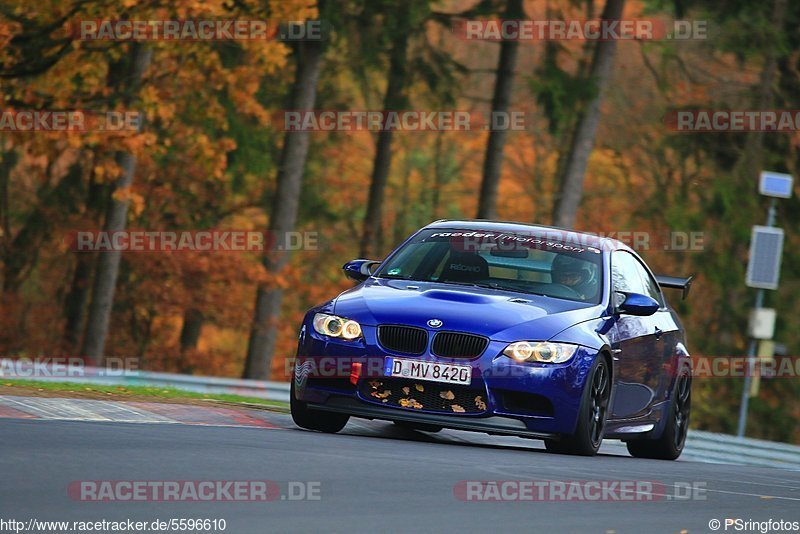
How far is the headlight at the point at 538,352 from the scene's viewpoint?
10.5 m

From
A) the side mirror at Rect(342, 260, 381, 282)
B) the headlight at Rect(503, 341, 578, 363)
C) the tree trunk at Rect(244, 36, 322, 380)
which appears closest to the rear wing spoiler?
the side mirror at Rect(342, 260, 381, 282)

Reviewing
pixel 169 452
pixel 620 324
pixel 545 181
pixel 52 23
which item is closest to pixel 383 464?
pixel 169 452

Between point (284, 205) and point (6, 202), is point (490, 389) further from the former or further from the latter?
point (6, 202)

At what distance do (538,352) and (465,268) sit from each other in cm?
161

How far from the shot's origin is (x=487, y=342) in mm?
10469

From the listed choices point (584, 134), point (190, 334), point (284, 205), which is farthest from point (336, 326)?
point (190, 334)

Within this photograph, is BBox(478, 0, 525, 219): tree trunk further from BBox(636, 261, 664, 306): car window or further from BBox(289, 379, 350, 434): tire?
BBox(289, 379, 350, 434): tire

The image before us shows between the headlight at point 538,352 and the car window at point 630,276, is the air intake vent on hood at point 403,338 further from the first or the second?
the car window at point 630,276

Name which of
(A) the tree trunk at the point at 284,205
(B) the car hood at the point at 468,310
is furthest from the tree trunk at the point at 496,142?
(B) the car hood at the point at 468,310

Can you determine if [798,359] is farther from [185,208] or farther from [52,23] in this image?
[52,23]

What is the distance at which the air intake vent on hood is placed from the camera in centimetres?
1053

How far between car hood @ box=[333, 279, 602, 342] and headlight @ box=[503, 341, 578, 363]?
0.15 ft

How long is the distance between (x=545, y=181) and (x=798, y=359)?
12.5 m

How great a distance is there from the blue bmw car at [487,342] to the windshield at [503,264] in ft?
0.04
